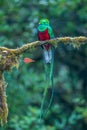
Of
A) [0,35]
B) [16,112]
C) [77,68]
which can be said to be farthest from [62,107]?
[0,35]

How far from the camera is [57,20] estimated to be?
7.40 m

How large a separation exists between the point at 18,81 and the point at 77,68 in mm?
1343

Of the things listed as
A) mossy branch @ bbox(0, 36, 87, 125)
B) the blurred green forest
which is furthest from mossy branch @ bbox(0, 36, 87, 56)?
the blurred green forest

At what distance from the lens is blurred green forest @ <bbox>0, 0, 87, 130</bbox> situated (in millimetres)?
6629

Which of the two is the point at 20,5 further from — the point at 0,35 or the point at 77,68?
the point at 77,68

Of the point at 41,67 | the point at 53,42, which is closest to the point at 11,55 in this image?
the point at 53,42

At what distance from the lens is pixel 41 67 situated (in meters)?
7.93

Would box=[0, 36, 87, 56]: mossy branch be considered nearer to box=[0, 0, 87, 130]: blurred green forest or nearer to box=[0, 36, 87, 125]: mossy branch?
box=[0, 36, 87, 125]: mossy branch

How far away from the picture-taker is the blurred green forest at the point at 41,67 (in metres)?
6.63

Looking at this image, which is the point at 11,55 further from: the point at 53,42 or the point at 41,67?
the point at 41,67

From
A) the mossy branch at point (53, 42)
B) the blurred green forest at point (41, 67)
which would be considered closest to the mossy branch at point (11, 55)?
the mossy branch at point (53, 42)

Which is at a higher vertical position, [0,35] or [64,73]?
[0,35]

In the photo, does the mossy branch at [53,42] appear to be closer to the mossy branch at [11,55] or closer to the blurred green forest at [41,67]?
the mossy branch at [11,55]

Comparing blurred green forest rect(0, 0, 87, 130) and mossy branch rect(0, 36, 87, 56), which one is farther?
blurred green forest rect(0, 0, 87, 130)
